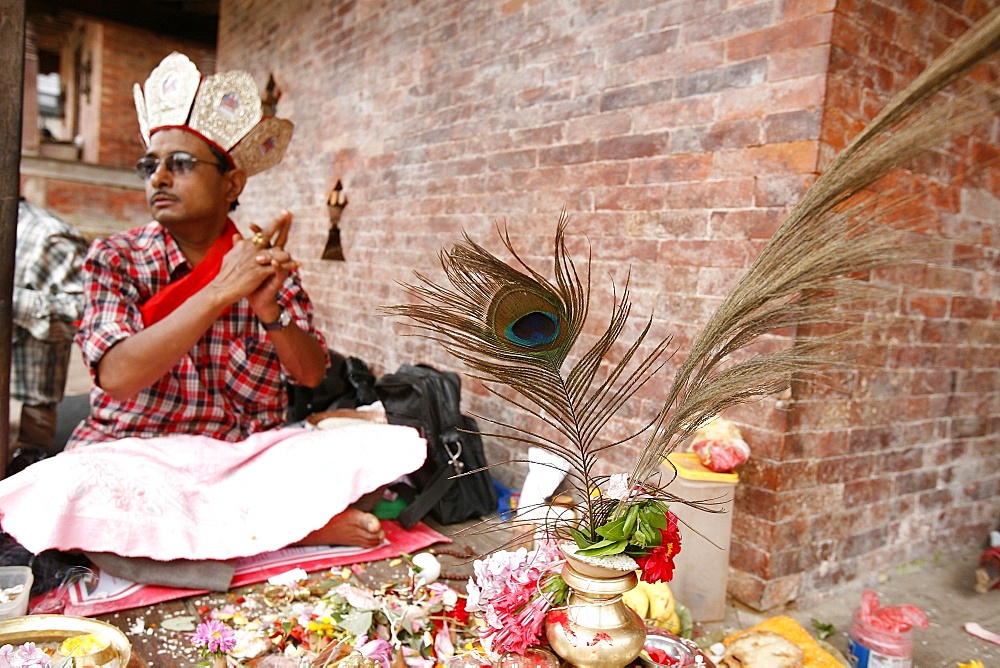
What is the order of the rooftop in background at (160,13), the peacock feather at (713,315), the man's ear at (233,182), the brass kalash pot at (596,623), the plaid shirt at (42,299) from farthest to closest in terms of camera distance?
the rooftop in background at (160,13) → the plaid shirt at (42,299) → the man's ear at (233,182) → the brass kalash pot at (596,623) → the peacock feather at (713,315)

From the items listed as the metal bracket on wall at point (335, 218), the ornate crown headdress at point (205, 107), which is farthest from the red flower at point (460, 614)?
the metal bracket on wall at point (335, 218)

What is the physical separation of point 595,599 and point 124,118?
11979 mm

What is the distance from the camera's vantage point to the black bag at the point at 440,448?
3.18 meters

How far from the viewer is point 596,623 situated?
4.34 feet

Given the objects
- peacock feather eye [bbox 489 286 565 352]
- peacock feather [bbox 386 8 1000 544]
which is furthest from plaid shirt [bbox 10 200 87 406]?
peacock feather eye [bbox 489 286 565 352]

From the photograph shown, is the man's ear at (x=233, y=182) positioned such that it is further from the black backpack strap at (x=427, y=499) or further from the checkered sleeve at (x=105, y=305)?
the black backpack strap at (x=427, y=499)

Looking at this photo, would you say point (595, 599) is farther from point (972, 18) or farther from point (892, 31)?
point (972, 18)

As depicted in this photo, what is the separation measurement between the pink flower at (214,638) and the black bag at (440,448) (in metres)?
1.01

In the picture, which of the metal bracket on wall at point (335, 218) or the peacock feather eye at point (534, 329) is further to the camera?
the metal bracket on wall at point (335, 218)

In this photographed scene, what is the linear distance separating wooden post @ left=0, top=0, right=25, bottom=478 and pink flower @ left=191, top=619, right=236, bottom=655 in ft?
3.89

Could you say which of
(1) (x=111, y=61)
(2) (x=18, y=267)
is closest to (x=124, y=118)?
(1) (x=111, y=61)

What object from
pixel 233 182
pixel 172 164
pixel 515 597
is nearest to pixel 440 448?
pixel 233 182

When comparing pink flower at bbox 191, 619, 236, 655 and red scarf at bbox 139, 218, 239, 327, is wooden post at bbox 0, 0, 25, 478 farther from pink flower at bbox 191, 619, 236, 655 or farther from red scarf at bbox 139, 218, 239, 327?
pink flower at bbox 191, 619, 236, 655

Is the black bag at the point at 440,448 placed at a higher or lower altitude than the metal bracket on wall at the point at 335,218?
lower
